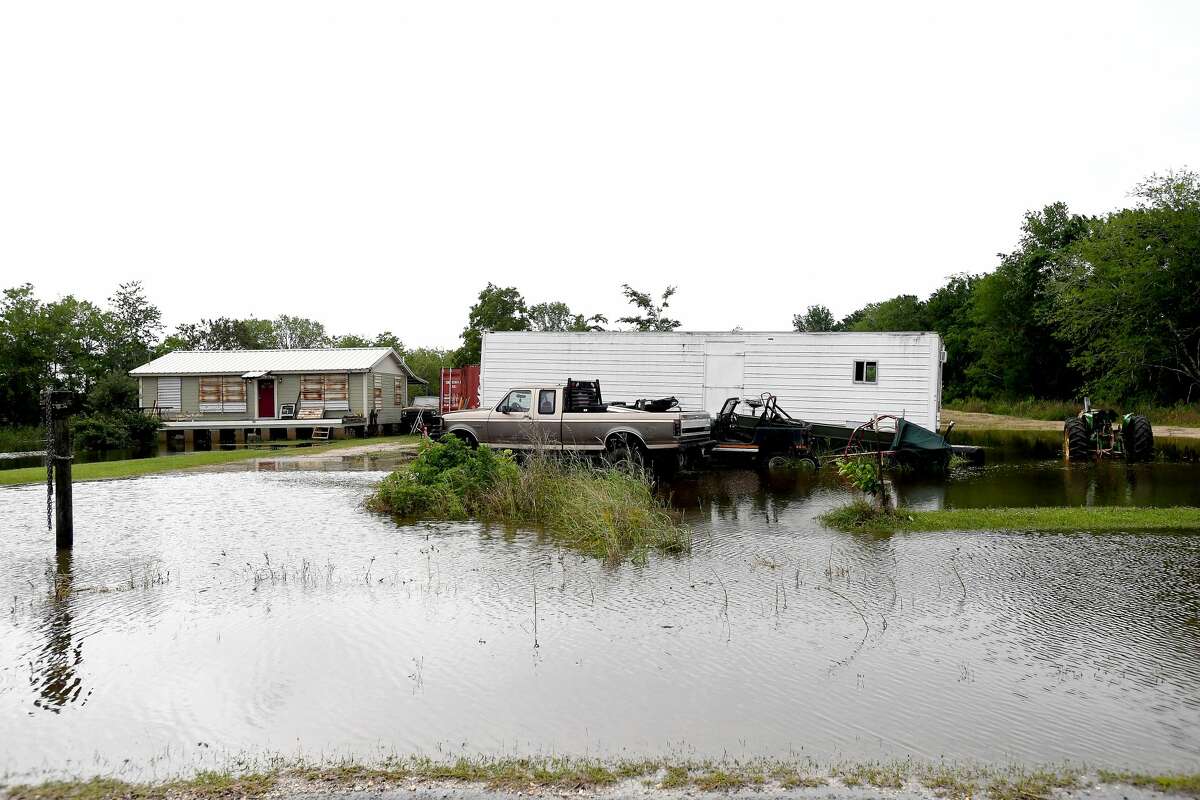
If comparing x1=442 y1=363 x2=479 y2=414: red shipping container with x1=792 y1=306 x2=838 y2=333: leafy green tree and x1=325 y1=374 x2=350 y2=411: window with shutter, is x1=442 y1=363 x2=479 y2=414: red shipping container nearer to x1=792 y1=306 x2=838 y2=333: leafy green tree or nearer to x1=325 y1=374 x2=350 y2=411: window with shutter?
x1=325 y1=374 x2=350 y2=411: window with shutter

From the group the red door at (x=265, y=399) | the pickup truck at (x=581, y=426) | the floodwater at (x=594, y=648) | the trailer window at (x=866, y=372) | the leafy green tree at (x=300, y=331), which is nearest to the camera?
the floodwater at (x=594, y=648)

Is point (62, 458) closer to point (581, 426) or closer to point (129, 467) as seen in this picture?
point (581, 426)

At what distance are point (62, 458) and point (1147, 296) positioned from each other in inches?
1747

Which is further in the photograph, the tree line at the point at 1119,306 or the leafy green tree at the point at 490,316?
the leafy green tree at the point at 490,316

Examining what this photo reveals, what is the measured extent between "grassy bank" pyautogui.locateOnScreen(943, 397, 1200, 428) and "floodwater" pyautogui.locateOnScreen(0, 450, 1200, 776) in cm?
3220

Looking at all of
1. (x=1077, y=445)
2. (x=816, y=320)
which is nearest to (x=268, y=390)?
(x=1077, y=445)

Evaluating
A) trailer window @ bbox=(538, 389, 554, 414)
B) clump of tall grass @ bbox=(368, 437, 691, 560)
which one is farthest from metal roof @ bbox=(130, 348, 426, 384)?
clump of tall grass @ bbox=(368, 437, 691, 560)

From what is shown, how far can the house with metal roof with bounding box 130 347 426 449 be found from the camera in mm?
37156

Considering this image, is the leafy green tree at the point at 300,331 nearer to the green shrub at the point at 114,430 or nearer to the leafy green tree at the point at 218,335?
the leafy green tree at the point at 218,335

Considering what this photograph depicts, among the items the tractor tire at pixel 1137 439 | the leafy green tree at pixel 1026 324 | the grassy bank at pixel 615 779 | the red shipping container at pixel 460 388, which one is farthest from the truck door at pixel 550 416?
the leafy green tree at pixel 1026 324

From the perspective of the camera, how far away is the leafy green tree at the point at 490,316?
5334 cm

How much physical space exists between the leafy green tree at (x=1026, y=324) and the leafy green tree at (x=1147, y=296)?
963 cm

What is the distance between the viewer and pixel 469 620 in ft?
22.5

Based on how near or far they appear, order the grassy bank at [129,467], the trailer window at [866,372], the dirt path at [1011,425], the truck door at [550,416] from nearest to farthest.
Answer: the truck door at [550,416]
the grassy bank at [129,467]
the trailer window at [866,372]
the dirt path at [1011,425]
